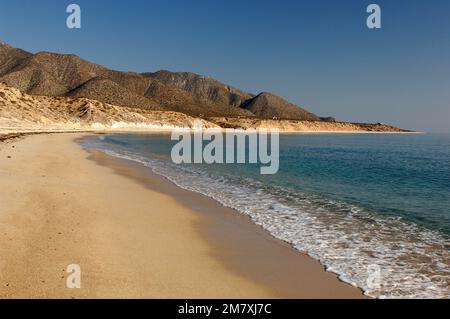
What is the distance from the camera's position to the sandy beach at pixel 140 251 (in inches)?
264

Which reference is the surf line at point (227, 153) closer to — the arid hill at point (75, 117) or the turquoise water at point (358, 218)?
the turquoise water at point (358, 218)

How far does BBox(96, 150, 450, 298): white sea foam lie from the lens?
25.0ft

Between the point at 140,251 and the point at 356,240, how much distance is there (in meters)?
5.60

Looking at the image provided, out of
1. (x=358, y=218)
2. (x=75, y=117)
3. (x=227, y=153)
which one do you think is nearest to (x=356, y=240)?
(x=358, y=218)

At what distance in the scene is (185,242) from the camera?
9.66m

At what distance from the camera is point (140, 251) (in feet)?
28.2

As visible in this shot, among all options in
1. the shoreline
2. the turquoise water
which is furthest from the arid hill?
the shoreline

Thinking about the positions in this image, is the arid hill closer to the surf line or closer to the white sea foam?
the surf line

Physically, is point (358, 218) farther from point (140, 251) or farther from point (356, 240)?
point (140, 251)

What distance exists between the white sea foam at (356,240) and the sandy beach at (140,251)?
1.84 feet

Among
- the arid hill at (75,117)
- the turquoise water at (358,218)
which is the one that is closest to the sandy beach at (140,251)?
the turquoise water at (358,218)

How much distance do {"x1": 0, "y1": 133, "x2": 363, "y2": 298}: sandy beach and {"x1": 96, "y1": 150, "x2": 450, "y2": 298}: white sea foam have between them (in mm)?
562

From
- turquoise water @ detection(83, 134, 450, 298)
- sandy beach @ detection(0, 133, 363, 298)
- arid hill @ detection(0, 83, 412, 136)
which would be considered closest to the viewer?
sandy beach @ detection(0, 133, 363, 298)
